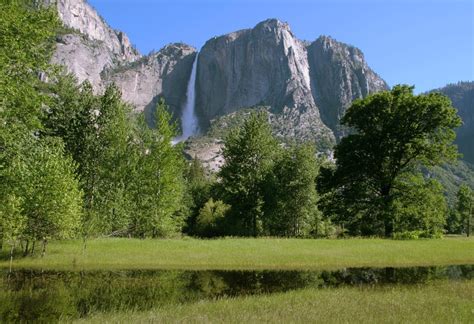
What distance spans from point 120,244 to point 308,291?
18.0 metres

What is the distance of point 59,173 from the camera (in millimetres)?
25109

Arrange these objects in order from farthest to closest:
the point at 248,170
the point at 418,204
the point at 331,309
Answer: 1. the point at 248,170
2. the point at 418,204
3. the point at 331,309

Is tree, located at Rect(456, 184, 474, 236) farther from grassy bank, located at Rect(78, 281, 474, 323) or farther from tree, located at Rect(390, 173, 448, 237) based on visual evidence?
grassy bank, located at Rect(78, 281, 474, 323)

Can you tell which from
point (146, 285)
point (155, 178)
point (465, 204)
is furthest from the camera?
point (465, 204)

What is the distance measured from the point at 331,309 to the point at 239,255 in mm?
15004

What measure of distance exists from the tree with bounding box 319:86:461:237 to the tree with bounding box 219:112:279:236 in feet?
43.6

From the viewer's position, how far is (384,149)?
39281 mm

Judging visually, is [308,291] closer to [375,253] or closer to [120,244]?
[375,253]

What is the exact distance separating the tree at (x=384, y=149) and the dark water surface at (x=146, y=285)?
16026 millimetres

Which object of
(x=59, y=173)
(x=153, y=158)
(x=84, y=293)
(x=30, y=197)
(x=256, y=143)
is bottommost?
(x=84, y=293)

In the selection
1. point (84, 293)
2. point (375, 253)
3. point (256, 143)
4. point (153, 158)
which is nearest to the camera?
point (84, 293)

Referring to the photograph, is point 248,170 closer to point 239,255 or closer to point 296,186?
point 296,186

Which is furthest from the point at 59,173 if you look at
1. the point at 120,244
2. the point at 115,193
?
the point at 115,193

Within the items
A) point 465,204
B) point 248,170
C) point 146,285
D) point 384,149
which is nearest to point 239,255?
point 146,285
